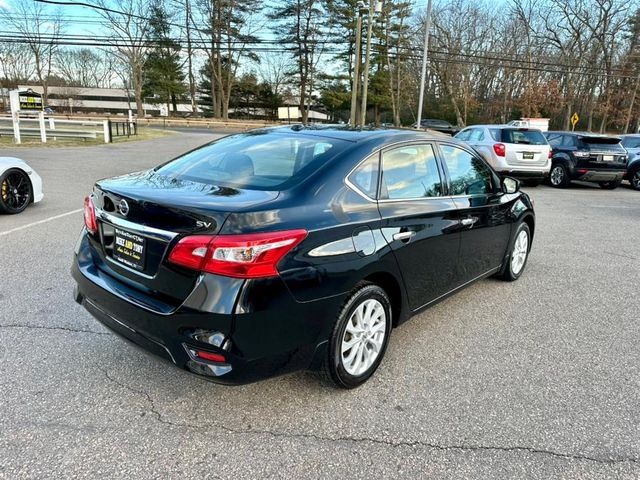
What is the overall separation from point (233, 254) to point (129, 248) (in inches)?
28.2

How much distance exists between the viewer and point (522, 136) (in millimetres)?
12156

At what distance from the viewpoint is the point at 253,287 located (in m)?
2.18

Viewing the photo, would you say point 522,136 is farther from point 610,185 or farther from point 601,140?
point 610,185

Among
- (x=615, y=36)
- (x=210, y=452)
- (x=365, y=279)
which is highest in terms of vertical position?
(x=615, y=36)

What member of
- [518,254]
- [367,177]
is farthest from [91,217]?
[518,254]

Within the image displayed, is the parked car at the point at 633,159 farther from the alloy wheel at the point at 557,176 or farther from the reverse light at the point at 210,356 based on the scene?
the reverse light at the point at 210,356

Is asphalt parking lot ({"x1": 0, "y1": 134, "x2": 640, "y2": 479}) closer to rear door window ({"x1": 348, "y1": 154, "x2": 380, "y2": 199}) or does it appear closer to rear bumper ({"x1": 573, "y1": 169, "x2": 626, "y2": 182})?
rear door window ({"x1": 348, "y1": 154, "x2": 380, "y2": 199})

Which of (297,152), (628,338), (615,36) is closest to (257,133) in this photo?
(297,152)

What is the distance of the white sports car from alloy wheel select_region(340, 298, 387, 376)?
6.25 m

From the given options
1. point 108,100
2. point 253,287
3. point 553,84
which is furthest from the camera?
point 108,100

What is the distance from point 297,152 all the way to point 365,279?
99 cm

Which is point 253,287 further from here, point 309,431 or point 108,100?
point 108,100

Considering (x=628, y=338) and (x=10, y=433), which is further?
(x=628, y=338)

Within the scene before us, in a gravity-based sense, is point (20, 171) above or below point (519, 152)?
below
